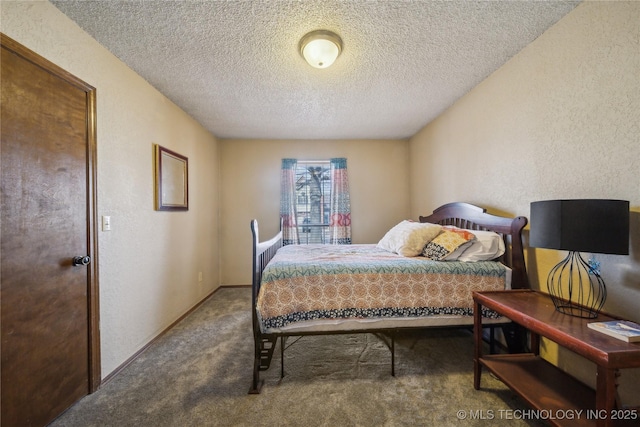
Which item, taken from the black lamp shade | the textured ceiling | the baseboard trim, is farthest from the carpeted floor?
the textured ceiling

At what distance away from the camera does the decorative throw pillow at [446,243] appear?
1963 millimetres

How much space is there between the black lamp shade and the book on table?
0.33 meters

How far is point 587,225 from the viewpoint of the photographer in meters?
1.14

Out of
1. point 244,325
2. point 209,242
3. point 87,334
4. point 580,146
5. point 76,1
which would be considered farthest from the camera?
point 209,242

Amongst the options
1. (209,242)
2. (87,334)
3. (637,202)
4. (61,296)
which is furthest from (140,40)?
(637,202)

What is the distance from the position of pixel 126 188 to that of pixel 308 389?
2073 mm

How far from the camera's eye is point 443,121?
2.99m

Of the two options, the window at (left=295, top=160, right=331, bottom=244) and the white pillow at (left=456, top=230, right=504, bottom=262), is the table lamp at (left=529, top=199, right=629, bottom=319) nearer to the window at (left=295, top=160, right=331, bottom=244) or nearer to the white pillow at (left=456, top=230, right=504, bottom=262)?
the white pillow at (left=456, top=230, right=504, bottom=262)

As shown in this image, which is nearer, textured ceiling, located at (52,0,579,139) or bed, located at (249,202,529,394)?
textured ceiling, located at (52,0,579,139)

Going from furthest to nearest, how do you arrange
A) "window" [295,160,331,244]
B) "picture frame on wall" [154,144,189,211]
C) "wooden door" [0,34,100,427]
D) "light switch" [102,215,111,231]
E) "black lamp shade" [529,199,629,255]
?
1. "window" [295,160,331,244]
2. "picture frame on wall" [154,144,189,211]
3. "light switch" [102,215,111,231]
4. "wooden door" [0,34,100,427]
5. "black lamp shade" [529,199,629,255]

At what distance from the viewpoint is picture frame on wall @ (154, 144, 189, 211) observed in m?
2.36

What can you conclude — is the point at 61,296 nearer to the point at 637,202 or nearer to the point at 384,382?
the point at 384,382

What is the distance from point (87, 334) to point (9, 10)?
1.86 metres

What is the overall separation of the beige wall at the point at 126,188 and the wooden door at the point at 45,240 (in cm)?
11
